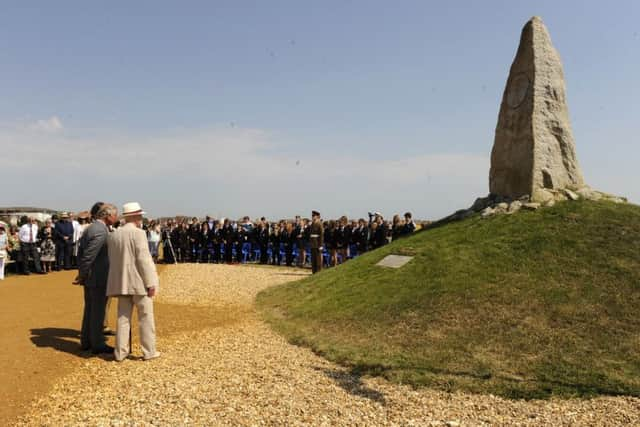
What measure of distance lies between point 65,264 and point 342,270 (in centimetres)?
1349

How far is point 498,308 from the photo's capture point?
341 inches

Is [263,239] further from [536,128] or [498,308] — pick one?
[498,308]

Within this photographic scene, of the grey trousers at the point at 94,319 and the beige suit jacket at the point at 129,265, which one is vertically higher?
the beige suit jacket at the point at 129,265

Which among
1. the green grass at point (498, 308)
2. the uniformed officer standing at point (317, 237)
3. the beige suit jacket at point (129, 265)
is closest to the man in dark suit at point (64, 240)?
the uniformed officer standing at point (317, 237)

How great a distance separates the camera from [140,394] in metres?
6.09

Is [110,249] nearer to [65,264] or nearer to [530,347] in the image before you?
[530,347]

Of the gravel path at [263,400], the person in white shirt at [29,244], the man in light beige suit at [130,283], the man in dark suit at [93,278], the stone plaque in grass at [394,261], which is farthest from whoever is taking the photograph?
the person in white shirt at [29,244]

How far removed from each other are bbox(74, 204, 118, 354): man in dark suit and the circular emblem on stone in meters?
12.1

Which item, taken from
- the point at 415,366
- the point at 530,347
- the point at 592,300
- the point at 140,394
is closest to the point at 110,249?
the point at 140,394

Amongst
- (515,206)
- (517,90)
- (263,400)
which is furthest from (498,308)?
(517,90)

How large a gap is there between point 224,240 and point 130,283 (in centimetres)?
1738

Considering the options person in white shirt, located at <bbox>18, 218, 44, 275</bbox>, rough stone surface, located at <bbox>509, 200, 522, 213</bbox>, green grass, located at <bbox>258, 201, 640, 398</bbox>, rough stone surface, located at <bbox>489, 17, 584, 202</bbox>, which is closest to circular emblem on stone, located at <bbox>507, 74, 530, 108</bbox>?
rough stone surface, located at <bbox>489, 17, 584, 202</bbox>

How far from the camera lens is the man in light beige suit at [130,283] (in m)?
7.61

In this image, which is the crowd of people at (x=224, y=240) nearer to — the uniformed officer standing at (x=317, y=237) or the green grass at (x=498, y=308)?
the uniformed officer standing at (x=317, y=237)
